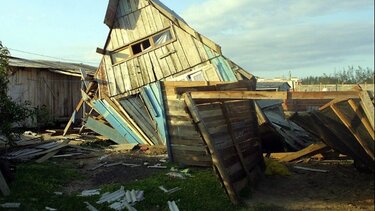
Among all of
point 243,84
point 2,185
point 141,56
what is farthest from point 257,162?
point 141,56

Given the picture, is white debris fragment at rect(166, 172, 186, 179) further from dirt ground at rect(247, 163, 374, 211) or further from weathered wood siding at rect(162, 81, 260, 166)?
dirt ground at rect(247, 163, 374, 211)

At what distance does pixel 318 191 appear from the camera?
8.49 m

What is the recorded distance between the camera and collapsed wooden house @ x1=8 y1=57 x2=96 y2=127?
22141 millimetres

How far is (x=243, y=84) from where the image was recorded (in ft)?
32.6

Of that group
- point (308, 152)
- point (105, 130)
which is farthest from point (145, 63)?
point (308, 152)

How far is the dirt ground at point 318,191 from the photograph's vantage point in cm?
750

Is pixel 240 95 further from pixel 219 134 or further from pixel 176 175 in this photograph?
pixel 176 175

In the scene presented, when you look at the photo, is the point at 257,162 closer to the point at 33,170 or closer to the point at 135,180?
the point at 135,180

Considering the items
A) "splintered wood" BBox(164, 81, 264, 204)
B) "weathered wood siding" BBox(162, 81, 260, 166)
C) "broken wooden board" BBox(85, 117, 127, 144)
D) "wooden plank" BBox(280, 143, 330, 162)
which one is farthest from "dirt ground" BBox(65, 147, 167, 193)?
"wooden plank" BBox(280, 143, 330, 162)

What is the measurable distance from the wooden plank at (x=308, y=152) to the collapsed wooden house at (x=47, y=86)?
46.8 feet

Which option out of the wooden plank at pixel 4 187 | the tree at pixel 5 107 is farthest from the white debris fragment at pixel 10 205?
the tree at pixel 5 107

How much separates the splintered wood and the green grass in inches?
20.5

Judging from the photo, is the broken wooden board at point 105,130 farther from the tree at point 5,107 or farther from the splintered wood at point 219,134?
the tree at point 5,107

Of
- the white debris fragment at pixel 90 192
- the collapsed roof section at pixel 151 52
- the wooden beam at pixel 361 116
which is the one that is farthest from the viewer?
the collapsed roof section at pixel 151 52
